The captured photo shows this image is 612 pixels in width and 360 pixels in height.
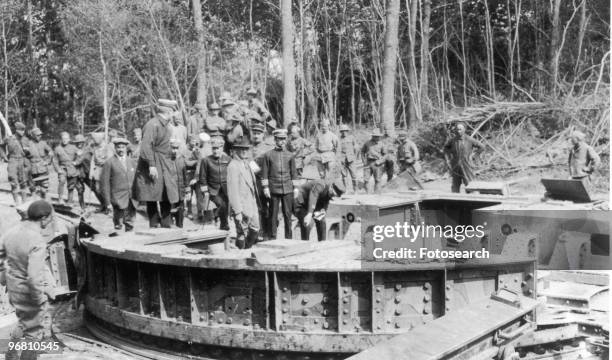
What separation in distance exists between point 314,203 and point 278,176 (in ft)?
2.27

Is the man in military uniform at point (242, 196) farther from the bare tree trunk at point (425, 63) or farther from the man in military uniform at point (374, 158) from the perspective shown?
the bare tree trunk at point (425, 63)

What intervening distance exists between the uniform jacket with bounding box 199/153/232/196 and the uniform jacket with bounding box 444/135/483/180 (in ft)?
20.0

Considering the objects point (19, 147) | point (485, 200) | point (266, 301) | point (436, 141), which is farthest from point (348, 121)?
point (266, 301)

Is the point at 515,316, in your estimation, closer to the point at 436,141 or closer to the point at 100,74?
the point at 436,141

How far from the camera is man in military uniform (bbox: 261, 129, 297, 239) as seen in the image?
10.5 m

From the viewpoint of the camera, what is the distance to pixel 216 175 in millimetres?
10805

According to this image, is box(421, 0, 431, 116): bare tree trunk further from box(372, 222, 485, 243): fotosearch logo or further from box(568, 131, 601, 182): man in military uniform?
box(372, 222, 485, 243): fotosearch logo

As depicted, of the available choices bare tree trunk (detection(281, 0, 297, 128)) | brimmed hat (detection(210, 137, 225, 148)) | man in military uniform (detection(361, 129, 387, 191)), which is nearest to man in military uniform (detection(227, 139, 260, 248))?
brimmed hat (detection(210, 137, 225, 148))

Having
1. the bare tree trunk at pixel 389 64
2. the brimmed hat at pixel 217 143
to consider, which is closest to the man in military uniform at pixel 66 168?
the brimmed hat at pixel 217 143

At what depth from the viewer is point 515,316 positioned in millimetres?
6668

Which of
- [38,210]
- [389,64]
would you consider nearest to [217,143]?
[38,210]

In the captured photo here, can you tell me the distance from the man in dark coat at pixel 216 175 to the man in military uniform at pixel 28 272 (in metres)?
4.12

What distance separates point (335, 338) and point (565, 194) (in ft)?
16.8

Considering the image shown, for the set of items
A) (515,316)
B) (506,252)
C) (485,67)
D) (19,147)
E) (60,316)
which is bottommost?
(60,316)
